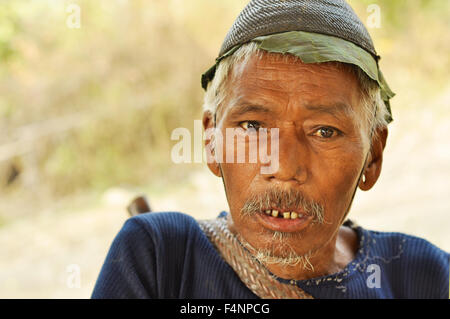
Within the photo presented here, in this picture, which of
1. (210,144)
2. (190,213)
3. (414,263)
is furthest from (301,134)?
(190,213)

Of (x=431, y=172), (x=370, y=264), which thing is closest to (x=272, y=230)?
(x=370, y=264)

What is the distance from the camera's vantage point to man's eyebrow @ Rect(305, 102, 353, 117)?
57.1 inches

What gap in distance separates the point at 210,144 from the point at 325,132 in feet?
1.51

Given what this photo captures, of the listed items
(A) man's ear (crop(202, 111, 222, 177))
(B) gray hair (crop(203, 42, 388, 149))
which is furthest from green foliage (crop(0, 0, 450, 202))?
(B) gray hair (crop(203, 42, 388, 149))

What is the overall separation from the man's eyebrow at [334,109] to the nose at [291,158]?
9 centimetres

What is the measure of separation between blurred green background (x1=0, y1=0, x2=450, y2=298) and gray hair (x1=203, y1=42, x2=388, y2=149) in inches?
173

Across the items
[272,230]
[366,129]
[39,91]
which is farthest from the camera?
[39,91]

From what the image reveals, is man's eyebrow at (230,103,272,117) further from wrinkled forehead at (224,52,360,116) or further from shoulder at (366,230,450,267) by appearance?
shoulder at (366,230,450,267)

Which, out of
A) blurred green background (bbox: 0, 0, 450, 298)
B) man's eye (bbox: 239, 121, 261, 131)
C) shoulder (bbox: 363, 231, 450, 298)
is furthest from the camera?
blurred green background (bbox: 0, 0, 450, 298)

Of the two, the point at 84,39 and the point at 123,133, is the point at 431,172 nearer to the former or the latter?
the point at 123,133

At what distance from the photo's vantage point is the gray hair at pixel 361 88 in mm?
1526

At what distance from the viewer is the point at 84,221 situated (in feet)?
22.4

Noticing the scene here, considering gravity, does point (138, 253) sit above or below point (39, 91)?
below

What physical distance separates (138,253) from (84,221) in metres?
5.49
